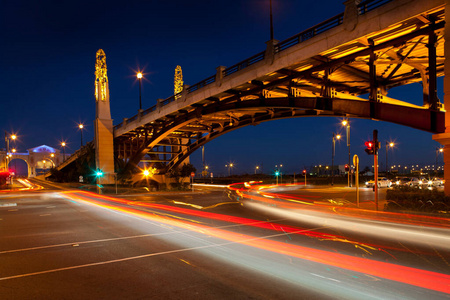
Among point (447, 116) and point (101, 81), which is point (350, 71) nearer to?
point (447, 116)

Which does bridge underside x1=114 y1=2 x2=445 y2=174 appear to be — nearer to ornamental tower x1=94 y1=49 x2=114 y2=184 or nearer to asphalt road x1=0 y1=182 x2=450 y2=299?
asphalt road x1=0 y1=182 x2=450 y2=299

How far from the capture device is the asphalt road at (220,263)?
559 cm

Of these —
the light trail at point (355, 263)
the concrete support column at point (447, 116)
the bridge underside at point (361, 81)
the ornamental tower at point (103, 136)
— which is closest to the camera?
the light trail at point (355, 263)

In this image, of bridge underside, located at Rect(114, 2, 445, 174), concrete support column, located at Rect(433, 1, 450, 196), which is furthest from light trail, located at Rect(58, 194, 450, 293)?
bridge underside, located at Rect(114, 2, 445, 174)

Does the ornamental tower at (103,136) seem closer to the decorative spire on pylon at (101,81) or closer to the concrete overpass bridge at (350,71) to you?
the decorative spire on pylon at (101,81)

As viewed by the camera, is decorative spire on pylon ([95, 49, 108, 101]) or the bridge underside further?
decorative spire on pylon ([95, 49, 108, 101])

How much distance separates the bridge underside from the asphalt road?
7182 mm

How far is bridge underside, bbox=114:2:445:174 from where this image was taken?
14.8m

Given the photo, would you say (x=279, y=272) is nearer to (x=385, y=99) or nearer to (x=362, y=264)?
(x=362, y=264)

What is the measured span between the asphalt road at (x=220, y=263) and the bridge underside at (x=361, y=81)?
7.18 metres

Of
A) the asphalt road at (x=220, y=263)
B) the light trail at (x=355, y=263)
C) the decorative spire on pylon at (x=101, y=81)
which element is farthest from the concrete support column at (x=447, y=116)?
the decorative spire on pylon at (x=101, y=81)

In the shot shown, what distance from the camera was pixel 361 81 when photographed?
929 inches

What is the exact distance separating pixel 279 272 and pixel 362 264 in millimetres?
1948

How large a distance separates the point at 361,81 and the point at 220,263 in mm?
20606
